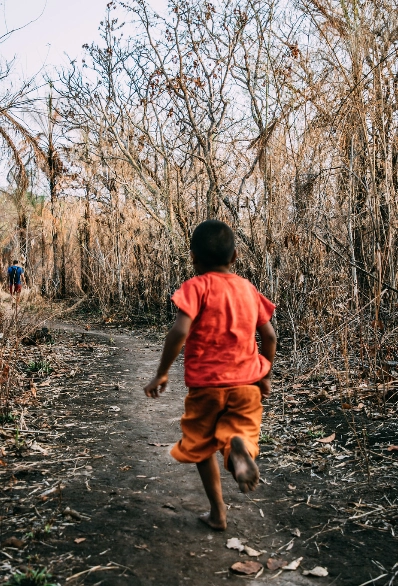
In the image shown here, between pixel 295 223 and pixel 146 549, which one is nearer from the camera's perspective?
pixel 146 549

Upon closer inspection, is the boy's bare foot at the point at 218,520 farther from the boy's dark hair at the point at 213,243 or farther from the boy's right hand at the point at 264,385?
the boy's dark hair at the point at 213,243

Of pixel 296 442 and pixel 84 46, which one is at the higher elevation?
pixel 84 46

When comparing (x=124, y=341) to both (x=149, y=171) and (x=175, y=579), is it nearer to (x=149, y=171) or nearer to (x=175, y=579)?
(x=149, y=171)

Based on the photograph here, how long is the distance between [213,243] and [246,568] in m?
1.53

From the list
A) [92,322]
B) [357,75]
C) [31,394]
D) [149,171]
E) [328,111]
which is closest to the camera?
[357,75]

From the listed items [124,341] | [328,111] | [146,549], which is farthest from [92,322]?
[146,549]

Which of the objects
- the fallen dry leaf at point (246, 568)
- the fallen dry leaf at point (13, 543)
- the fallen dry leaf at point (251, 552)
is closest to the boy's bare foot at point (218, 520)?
the fallen dry leaf at point (251, 552)

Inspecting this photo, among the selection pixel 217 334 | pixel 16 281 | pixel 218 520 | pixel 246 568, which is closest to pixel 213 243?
pixel 217 334

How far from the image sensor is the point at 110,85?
11.4 metres

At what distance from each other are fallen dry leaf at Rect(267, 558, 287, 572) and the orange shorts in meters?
0.48

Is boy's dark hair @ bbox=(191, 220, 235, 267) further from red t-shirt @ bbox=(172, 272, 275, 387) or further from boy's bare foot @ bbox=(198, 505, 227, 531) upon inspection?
boy's bare foot @ bbox=(198, 505, 227, 531)

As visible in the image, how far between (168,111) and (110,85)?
5.64 ft

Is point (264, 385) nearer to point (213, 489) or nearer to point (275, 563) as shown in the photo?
point (213, 489)

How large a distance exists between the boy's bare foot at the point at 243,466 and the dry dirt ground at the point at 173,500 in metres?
0.43
